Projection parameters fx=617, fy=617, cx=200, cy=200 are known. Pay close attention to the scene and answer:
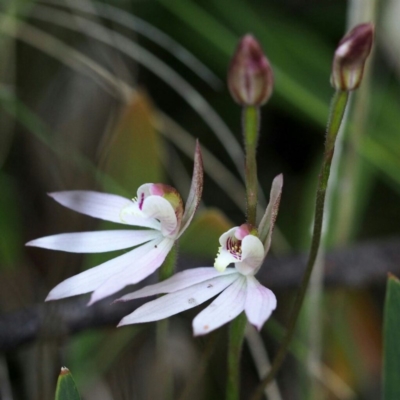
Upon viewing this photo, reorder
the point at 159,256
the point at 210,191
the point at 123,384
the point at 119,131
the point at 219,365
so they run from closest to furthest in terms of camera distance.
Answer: the point at 159,256 < the point at 123,384 < the point at 119,131 < the point at 219,365 < the point at 210,191

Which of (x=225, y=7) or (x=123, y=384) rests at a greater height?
(x=225, y=7)

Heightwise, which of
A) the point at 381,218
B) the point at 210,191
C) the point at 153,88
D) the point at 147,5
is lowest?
the point at 381,218

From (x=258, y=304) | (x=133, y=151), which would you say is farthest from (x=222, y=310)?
Answer: (x=133, y=151)

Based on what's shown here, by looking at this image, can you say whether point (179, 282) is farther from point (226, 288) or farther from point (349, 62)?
point (349, 62)

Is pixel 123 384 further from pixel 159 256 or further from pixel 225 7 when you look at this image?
pixel 225 7

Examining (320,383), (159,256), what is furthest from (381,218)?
(159,256)
